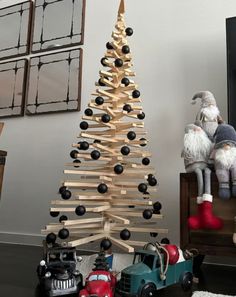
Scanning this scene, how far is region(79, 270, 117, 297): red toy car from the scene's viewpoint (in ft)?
2.75

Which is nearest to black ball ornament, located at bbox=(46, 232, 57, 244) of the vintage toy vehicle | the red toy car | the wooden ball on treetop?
the vintage toy vehicle

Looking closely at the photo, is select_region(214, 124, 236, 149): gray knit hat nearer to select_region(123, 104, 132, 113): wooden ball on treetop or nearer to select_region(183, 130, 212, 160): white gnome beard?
select_region(183, 130, 212, 160): white gnome beard

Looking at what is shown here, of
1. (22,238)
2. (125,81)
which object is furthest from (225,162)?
(22,238)

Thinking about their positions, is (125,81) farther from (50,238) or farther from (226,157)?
(50,238)

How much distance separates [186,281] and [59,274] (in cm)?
38

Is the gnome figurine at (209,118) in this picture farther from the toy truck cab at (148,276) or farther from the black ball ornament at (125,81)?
the toy truck cab at (148,276)

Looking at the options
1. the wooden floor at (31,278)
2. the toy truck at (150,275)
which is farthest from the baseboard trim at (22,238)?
the toy truck at (150,275)

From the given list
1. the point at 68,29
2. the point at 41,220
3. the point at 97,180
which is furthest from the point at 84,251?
the point at 68,29

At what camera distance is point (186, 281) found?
3.28 feet

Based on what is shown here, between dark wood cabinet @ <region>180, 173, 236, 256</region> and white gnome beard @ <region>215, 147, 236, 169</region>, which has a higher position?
white gnome beard @ <region>215, 147, 236, 169</region>

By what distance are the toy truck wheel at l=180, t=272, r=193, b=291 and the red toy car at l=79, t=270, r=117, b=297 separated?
8.8 inches

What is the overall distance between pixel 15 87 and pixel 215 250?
1.63 metres

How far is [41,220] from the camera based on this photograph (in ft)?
6.18

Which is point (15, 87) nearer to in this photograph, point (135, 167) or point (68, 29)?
point (68, 29)
